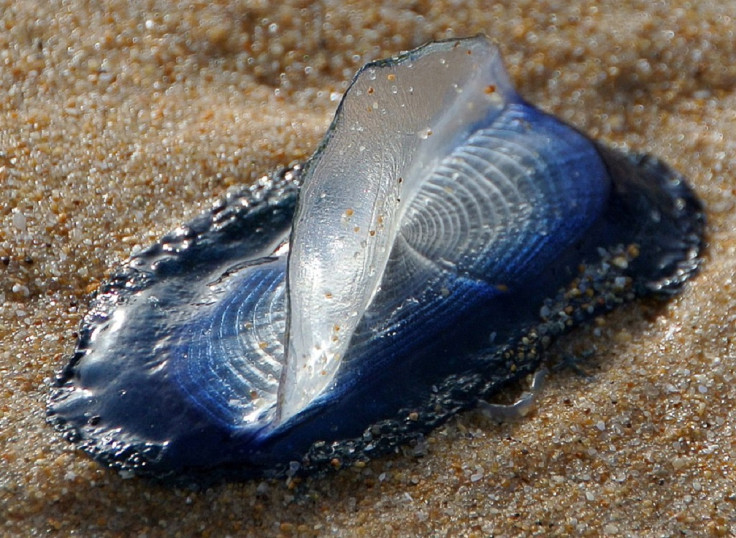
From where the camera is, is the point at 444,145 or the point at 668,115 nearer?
the point at 444,145

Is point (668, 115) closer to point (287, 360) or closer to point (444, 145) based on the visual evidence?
point (444, 145)

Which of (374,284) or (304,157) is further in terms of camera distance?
(304,157)

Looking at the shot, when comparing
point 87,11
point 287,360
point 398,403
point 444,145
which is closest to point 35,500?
point 287,360
